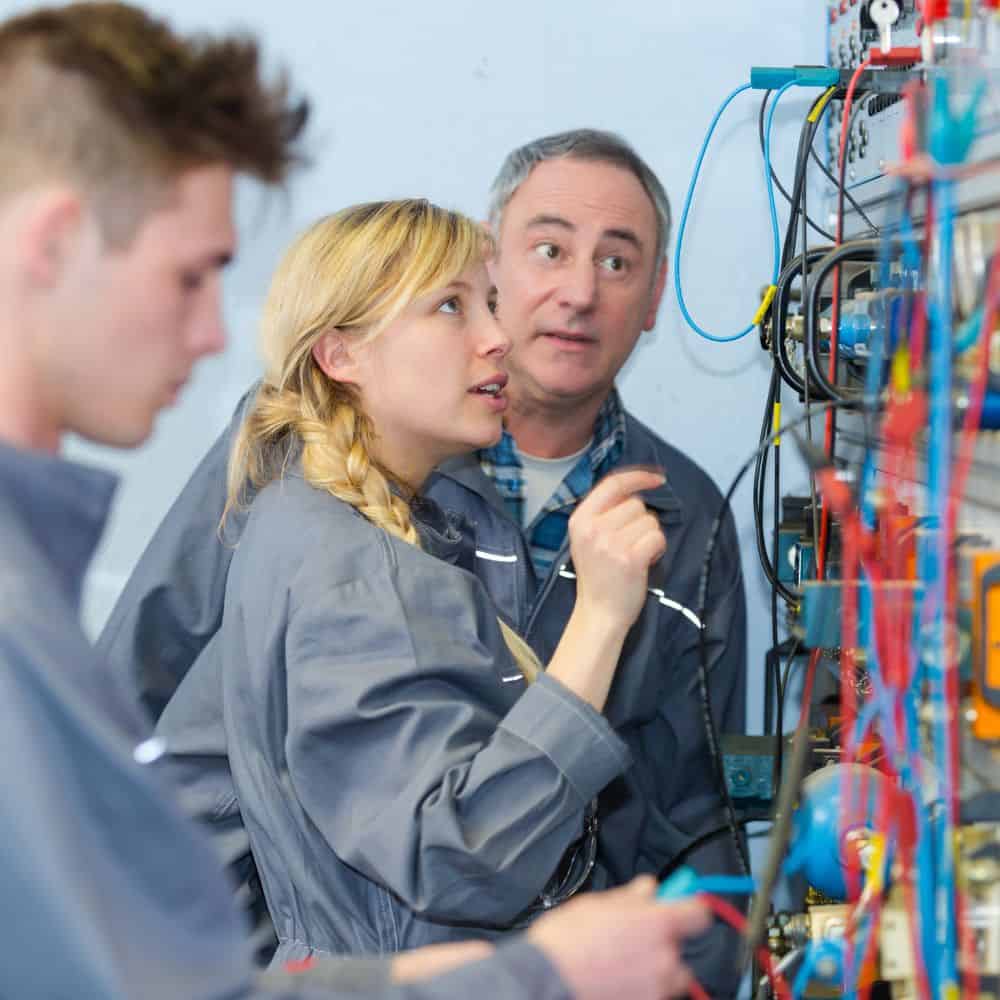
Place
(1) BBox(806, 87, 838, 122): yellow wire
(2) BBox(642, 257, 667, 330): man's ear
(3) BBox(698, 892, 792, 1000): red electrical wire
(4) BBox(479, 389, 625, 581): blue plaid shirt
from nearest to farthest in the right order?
(3) BBox(698, 892, 792, 1000): red electrical wire
(1) BBox(806, 87, 838, 122): yellow wire
(4) BBox(479, 389, 625, 581): blue plaid shirt
(2) BBox(642, 257, 667, 330): man's ear

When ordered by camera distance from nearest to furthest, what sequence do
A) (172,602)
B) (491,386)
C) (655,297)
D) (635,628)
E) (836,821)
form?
(836,821), (491,386), (172,602), (635,628), (655,297)

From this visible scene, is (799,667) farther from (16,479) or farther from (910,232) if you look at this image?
(16,479)

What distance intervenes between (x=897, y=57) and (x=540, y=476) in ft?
3.10

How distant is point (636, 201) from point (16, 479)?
1563mm

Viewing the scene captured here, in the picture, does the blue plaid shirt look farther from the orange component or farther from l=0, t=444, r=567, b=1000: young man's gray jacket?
l=0, t=444, r=567, b=1000: young man's gray jacket

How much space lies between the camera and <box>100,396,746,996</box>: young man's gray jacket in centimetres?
183

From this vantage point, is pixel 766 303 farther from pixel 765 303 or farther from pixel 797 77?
pixel 797 77

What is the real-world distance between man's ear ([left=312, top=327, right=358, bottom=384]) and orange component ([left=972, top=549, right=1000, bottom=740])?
2.60 ft

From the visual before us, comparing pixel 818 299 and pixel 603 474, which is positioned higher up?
pixel 818 299

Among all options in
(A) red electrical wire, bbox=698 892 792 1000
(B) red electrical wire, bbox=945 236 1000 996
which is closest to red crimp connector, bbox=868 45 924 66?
(B) red electrical wire, bbox=945 236 1000 996

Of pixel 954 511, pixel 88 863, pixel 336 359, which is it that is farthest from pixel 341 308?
pixel 88 863

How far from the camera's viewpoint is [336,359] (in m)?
1.56

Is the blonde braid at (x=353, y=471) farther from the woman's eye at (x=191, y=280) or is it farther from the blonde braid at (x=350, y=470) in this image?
the woman's eye at (x=191, y=280)

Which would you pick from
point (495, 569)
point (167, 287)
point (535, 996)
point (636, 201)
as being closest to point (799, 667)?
point (495, 569)
